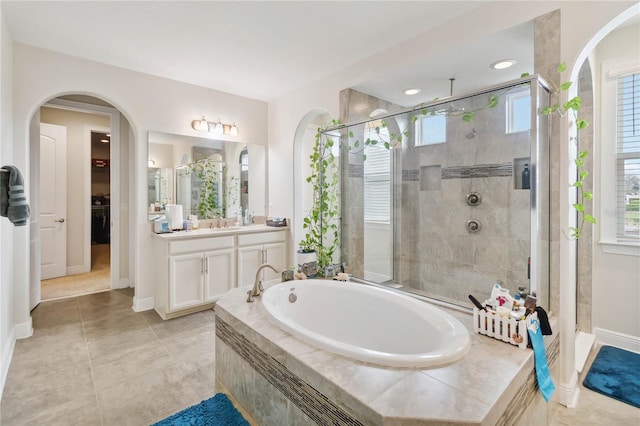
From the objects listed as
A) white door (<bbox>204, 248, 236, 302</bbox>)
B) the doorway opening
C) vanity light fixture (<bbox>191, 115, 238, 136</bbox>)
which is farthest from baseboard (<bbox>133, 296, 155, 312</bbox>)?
vanity light fixture (<bbox>191, 115, 238, 136</bbox>)

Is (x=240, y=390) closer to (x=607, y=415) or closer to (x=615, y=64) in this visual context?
(x=607, y=415)

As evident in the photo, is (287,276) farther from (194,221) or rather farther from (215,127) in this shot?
(215,127)

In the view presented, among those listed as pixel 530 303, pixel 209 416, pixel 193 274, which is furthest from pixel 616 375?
pixel 193 274

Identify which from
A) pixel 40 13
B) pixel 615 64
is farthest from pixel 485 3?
pixel 40 13

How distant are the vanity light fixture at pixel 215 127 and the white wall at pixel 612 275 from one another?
12.1 feet

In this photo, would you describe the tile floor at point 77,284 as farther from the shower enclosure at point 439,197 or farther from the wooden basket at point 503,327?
the wooden basket at point 503,327

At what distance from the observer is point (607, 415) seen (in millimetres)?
1816

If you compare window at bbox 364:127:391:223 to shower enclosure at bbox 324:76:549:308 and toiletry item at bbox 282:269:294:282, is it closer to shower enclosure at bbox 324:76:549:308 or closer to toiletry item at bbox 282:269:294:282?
shower enclosure at bbox 324:76:549:308

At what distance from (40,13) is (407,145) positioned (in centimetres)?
348

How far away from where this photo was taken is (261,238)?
3.81m

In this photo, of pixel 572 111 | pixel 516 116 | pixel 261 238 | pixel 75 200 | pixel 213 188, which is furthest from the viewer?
pixel 75 200

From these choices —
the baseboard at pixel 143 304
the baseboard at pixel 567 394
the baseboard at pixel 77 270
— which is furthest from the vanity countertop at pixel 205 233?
the baseboard at pixel 567 394

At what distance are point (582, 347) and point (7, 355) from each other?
4402mm

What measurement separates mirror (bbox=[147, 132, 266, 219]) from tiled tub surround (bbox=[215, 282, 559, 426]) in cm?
230
